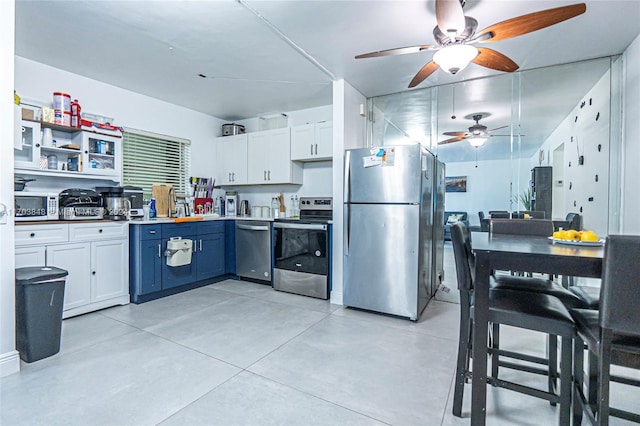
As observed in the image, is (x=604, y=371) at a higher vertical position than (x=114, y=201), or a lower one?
lower

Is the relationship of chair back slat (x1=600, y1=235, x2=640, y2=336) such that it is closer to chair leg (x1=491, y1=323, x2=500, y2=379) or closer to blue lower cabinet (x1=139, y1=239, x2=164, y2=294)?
chair leg (x1=491, y1=323, x2=500, y2=379)

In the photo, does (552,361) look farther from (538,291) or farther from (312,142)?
(312,142)

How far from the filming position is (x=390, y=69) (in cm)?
331

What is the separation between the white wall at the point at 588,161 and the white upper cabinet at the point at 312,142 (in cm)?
255

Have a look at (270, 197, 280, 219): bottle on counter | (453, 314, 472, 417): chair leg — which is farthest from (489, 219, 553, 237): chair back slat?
(270, 197, 280, 219): bottle on counter

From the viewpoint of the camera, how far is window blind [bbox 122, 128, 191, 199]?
4.11 meters

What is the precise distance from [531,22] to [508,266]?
1.50 meters

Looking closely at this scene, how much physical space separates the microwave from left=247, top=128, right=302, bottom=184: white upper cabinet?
2.44 metres

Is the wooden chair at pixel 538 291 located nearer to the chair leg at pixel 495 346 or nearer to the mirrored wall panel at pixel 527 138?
the chair leg at pixel 495 346

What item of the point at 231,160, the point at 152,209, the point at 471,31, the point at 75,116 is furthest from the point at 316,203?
the point at 75,116

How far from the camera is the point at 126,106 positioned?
4.02 meters

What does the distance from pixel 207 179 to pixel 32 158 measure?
7.50ft

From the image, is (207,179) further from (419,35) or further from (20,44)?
(419,35)

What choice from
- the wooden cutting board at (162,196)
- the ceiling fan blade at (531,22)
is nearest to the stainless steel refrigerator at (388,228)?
the ceiling fan blade at (531,22)
